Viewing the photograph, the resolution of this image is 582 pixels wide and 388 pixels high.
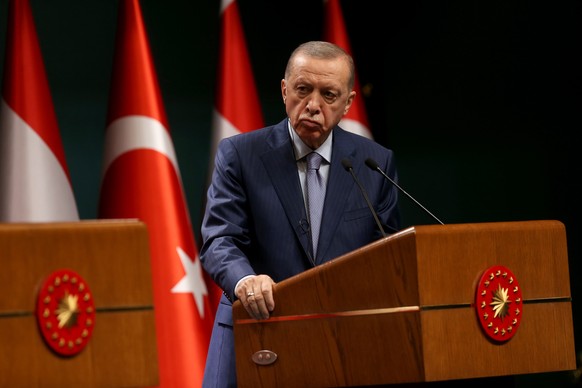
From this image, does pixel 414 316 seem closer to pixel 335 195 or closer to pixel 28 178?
pixel 335 195

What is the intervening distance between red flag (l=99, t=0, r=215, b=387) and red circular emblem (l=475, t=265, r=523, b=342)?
2.03 meters

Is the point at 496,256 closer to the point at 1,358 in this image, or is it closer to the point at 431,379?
the point at 431,379

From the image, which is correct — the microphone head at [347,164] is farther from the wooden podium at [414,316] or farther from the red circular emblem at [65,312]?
the red circular emblem at [65,312]

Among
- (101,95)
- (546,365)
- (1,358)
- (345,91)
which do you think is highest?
(101,95)

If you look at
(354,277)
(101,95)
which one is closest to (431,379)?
(354,277)

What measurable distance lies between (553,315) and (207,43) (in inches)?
115

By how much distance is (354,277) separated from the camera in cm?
202

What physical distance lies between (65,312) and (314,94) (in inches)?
41.1

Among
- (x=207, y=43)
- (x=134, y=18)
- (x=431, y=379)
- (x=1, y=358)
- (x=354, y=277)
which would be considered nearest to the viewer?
(x=1, y=358)

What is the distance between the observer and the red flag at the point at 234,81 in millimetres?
4266

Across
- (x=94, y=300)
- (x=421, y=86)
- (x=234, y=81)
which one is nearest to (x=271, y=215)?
(x=94, y=300)

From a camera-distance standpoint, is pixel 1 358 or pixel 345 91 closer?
pixel 1 358

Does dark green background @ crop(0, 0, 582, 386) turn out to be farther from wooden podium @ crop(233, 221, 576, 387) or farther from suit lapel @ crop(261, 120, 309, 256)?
wooden podium @ crop(233, 221, 576, 387)

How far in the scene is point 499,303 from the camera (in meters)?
2.02
